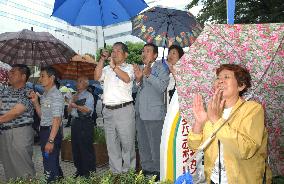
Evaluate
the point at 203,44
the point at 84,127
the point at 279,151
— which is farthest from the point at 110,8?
the point at 279,151

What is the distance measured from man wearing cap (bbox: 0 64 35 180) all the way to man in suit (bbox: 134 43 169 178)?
5.19 ft

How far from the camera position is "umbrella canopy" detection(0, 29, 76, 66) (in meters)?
5.42

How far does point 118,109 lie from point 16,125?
4.62 ft

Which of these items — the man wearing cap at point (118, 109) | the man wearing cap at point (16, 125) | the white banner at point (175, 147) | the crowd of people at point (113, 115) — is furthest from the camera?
the man wearing cap at point (118, 109)

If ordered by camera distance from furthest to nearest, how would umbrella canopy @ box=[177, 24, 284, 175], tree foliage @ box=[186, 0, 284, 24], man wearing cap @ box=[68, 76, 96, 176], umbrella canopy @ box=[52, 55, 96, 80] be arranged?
tree foliage @ box=[186, 0, 284, 24]
umbrella canopy @ box=[52, 55, 96, 80]
man wearing cap @ box=[68, 76, 96, 176]
umbrella canopy @ box=[177, 24, 284, 175]

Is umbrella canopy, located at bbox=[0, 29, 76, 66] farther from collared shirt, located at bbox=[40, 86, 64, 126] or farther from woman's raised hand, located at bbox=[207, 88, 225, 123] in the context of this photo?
woman's raised hand, located at bbox=[207, 88, 225, 123]

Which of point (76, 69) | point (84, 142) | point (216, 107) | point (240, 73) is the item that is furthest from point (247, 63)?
point (76, 69)

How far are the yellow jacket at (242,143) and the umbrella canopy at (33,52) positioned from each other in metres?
3.25

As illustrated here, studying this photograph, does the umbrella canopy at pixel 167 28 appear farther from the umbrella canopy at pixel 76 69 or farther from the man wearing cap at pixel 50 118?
the man wearing cap at pixel 50 118

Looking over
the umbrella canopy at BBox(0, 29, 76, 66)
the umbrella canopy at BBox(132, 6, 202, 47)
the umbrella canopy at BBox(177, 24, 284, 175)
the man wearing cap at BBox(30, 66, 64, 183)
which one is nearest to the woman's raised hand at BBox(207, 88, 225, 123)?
the umbrella canopy at BBox(177, 24, 284, 175)

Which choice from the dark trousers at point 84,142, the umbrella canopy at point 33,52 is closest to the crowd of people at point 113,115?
the dark trousers at point 84,142

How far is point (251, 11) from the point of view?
15.9 m

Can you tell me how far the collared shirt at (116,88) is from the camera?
5.26m

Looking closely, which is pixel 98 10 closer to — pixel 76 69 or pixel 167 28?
pixel 167 28
